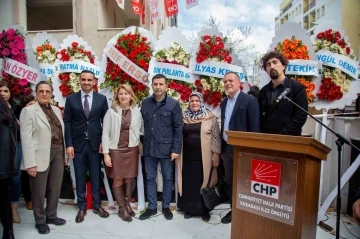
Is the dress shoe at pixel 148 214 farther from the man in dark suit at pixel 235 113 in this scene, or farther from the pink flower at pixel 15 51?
the pink flower at pixel 15 51

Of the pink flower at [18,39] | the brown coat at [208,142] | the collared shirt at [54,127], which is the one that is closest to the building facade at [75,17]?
the pink flower at [18,39]

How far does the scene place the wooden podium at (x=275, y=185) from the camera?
1.79m

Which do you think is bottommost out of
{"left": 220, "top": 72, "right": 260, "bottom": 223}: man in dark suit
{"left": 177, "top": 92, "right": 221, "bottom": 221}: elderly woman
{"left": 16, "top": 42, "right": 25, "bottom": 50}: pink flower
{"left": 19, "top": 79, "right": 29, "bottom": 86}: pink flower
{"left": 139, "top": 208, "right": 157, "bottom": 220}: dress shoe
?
{"left": 139, "top": 208, "right": 157, "bottom": 220}: dress shoe

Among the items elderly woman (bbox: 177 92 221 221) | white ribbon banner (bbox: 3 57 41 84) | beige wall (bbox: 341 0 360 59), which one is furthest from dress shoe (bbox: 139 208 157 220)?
beige wall (bbox: 341 0 360 59)

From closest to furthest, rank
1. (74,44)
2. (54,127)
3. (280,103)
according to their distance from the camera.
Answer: (280,103), (54,127), (74,44)

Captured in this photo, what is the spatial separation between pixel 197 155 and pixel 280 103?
1.11m

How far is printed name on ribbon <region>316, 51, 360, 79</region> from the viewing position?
3.36m

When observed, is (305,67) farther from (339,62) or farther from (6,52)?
(6,52)

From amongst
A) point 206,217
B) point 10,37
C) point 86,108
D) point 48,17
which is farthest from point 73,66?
point 48,17

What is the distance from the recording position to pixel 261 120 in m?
2.95

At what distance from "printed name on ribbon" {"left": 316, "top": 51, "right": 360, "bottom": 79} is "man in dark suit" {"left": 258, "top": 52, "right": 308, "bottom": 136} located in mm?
931

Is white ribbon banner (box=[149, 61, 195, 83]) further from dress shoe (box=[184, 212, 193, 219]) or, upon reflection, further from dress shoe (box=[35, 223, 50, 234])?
dress shoe (box=[35, 223, 50, 234])

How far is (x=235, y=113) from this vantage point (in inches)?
117

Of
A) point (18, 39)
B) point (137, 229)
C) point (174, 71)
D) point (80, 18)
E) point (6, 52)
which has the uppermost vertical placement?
point (80, 18)
